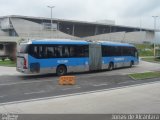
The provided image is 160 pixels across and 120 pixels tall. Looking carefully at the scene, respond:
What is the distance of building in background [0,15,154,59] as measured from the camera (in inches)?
4090

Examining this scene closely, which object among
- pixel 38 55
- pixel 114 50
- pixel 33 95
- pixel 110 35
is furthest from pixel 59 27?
pixel 33 95

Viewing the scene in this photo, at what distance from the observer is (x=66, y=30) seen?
121 metres

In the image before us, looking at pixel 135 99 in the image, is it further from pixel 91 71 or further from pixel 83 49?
pixel 91 71

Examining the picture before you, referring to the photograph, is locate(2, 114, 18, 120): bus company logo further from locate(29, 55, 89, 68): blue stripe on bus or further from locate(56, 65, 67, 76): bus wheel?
locate(56, 65, 67, 76): bus wheel

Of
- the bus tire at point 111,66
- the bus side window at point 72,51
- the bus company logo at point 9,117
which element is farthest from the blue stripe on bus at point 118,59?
the bus company logo at point 9,117

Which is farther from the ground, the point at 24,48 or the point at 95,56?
the point at 24,48

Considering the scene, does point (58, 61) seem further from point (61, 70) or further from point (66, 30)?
point (66, 30)

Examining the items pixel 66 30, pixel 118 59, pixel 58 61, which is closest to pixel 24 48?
pixel 58 61

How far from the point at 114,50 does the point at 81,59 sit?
613cm

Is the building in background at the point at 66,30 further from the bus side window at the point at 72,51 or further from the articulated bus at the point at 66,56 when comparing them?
the bus side window at the point at 72,51

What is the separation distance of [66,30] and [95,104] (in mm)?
110177

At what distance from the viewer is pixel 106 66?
2950 centimetres

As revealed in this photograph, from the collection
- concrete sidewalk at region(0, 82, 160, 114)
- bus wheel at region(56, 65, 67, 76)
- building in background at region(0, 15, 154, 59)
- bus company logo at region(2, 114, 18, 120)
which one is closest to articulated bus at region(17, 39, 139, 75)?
bus wheel at region(56, 65, 67, 76)

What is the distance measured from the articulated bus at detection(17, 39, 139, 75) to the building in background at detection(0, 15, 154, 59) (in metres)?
46.5
